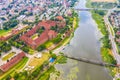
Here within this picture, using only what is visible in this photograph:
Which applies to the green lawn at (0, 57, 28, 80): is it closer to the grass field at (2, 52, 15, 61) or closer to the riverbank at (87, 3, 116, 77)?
the grass field at (2, 52, 15, 61)

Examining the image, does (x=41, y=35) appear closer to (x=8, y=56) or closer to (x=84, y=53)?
(x=8, y=56)

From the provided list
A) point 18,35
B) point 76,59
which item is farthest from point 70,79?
point 18,35

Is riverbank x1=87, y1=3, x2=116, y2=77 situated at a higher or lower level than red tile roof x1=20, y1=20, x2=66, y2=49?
lower

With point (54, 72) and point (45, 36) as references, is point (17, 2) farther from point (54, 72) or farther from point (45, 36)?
point (54, 72)

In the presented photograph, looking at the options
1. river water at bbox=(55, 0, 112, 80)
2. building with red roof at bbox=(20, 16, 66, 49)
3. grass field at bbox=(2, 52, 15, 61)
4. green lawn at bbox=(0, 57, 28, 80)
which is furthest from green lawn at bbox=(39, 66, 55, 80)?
grass field at bbox=(2, 52, 15, 61)

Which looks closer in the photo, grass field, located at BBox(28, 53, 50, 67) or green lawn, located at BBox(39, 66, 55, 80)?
green lawn, located at BBox(39, 66, 55, 80)

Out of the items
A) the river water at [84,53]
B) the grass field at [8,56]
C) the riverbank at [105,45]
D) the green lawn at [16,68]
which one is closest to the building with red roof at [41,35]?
the grass field at [8,56]

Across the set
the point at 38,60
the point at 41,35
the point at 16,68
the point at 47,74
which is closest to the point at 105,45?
the point at 41,35

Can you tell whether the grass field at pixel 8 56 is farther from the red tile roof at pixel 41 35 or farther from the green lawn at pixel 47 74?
the green lawn at pixel 47 74
